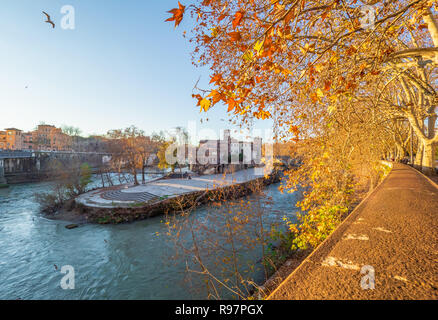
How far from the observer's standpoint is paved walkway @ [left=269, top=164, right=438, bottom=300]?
44.6 inches

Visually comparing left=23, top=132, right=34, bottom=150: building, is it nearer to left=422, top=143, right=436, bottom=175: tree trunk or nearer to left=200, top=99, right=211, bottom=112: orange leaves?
left=200, top=99, right=211, bottom=112: orange leaves

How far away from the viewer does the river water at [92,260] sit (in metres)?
7.21

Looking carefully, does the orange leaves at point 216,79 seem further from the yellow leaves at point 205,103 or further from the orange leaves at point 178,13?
the orange leaves at point 178,13

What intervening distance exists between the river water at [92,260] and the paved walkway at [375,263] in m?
5.65

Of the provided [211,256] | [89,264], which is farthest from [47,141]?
[211,256]

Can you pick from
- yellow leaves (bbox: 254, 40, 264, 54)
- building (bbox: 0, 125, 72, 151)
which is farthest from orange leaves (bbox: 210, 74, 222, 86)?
building (bbox: 0, 125, 72, 151)

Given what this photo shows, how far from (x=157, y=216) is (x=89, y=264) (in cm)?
611

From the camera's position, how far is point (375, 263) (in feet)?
4.63

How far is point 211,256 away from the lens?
8.08 metres

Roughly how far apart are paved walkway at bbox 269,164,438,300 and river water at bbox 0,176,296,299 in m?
5.65

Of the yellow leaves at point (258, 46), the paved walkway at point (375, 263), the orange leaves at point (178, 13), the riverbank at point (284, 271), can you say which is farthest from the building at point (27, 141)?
the paved walkway at point (375, 263)
